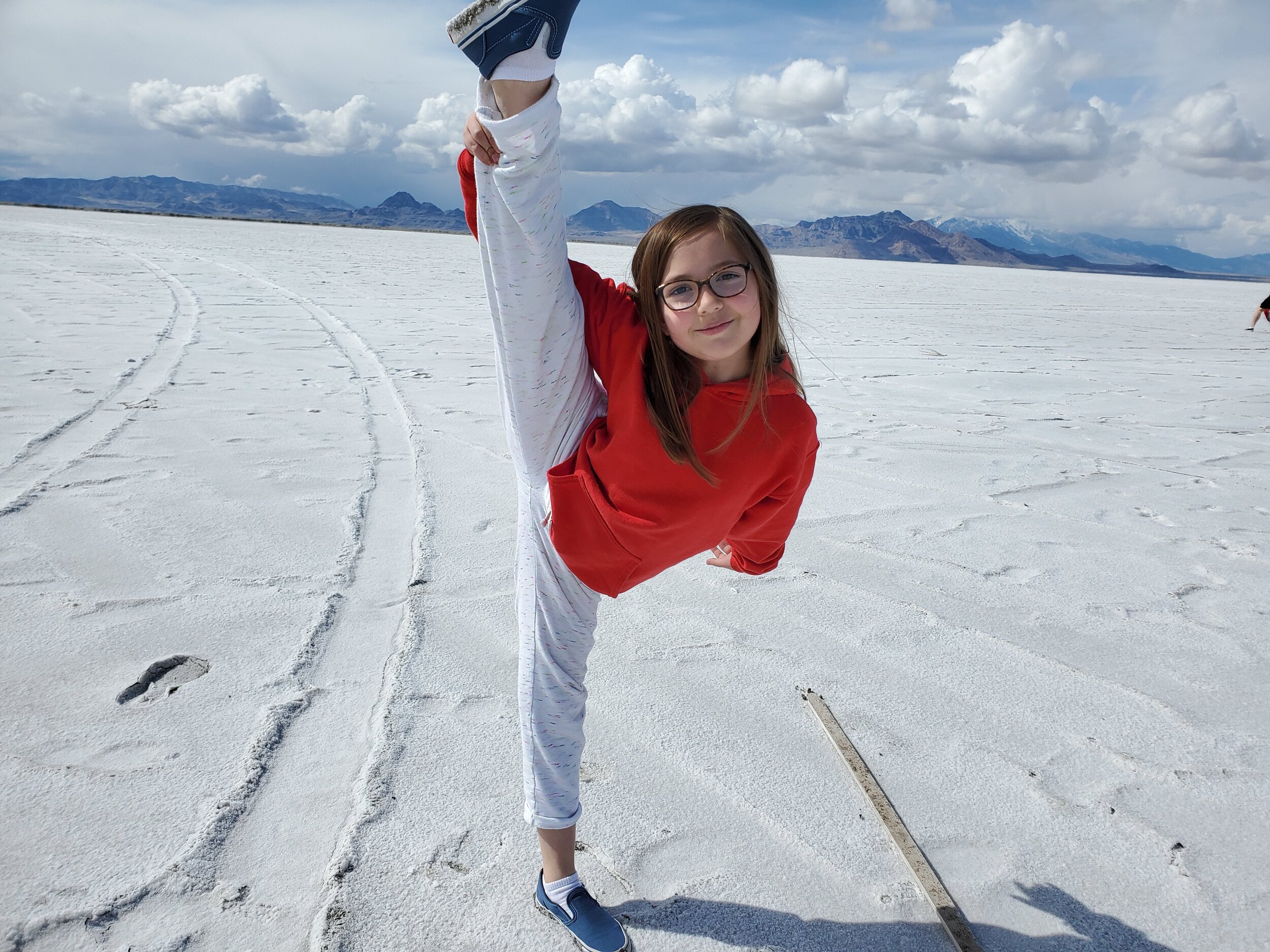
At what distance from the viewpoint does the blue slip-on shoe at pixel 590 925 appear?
1446 mm

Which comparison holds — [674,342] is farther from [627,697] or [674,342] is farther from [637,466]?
[627,697]

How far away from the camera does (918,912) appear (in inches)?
62.2

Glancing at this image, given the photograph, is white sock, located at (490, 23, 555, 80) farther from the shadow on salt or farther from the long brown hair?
the shadow on salt

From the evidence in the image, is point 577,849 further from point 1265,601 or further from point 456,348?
point 456,348

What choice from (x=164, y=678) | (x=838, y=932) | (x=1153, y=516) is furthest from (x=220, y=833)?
(x=1153, y=516)

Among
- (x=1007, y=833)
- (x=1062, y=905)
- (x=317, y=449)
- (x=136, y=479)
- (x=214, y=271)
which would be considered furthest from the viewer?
(x=214, y=271)

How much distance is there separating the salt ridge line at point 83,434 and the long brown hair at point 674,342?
3086 mm

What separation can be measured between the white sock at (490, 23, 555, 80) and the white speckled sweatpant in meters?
0.04

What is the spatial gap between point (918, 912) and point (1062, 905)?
32cm

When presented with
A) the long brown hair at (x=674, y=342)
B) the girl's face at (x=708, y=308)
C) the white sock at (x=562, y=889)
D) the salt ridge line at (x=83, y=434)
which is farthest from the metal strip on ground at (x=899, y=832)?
the salt ridge line at (x=83, y=434)

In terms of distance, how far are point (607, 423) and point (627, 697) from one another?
116cm

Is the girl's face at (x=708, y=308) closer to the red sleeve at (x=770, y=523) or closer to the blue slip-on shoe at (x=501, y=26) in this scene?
the red sleeve at (x=770, y=523)

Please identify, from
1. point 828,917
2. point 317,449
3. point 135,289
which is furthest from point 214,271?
point 828,917

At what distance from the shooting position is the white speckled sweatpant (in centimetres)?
103
